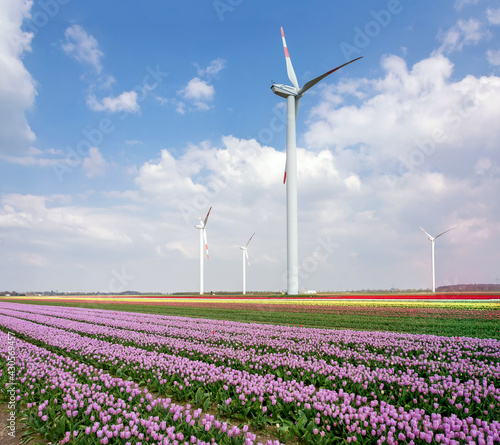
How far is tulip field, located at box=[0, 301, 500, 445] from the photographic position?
5.29 m

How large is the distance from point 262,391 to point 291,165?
4092 centimetres

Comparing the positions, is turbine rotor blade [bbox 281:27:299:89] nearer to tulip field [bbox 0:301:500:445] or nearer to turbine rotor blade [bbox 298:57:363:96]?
turbine rotor blade [bbox 298:57:363:96]

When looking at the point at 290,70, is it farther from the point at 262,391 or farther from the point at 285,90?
the point at 262,391

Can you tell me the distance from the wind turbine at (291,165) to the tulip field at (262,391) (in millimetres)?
31381

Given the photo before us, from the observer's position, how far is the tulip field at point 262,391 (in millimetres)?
5285

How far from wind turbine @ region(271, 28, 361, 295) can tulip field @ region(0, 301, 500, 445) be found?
103ft

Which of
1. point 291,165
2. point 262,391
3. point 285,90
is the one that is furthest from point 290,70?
point 262,391

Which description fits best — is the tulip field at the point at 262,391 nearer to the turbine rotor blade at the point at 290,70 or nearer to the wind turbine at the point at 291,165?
the wind turbine at the point at 291,165

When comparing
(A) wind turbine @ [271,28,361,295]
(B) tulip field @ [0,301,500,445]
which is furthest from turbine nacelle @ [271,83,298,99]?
(B) tulip field @ [0,301,500,445]

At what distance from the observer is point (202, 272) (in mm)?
69812

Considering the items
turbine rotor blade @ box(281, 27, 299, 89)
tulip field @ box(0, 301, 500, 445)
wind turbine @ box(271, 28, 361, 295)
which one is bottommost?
tulip field @ box(0, 301, 500, 445)

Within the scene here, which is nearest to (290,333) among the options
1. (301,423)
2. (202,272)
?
(301,423)

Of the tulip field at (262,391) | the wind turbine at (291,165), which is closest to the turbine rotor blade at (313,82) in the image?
the wind turbine at (291,165)

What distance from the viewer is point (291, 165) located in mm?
46094
